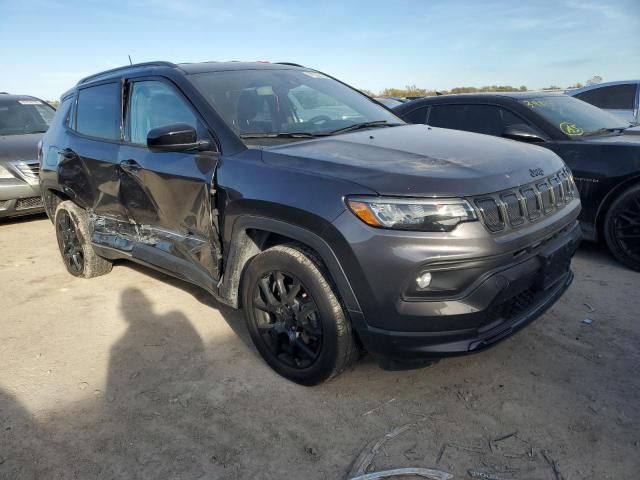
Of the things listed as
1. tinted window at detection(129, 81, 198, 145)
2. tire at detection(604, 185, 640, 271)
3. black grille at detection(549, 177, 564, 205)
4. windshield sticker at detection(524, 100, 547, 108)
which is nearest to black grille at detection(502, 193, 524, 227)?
black grille at detection(549, 177, 564, 205)

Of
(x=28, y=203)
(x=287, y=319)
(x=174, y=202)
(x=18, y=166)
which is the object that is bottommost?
(x=28, y=203)

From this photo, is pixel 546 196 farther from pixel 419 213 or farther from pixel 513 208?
pixel 419 213

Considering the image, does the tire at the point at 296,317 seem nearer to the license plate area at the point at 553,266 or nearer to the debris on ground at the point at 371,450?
the debris on ground at the point at 371,450

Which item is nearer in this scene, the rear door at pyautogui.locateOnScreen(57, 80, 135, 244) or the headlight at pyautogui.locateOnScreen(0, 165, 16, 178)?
the rear door at pyautogui.locateOnScreen(57, 80, 135, 244)

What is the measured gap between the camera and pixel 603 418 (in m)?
2.44

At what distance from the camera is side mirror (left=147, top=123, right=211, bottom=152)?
286cm

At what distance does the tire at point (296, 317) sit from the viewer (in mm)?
2498

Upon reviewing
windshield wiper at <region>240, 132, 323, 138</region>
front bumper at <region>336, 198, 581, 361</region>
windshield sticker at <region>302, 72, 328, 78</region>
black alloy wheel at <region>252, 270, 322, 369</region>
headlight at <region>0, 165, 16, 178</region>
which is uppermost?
windshield sticker at <region>302, 72, 328, 78</region>

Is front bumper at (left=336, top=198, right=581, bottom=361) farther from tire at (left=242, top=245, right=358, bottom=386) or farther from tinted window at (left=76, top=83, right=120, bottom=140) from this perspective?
tinted window at (left=76, top=83, right=120, bottom=140)

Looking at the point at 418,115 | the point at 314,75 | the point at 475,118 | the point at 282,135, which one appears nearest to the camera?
the point at 282,135

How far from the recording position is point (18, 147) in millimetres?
7152

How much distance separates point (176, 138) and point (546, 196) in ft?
6.70

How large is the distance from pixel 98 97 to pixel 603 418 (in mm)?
4212

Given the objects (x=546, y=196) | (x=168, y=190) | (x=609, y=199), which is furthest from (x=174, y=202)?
(x=609, y=199)
